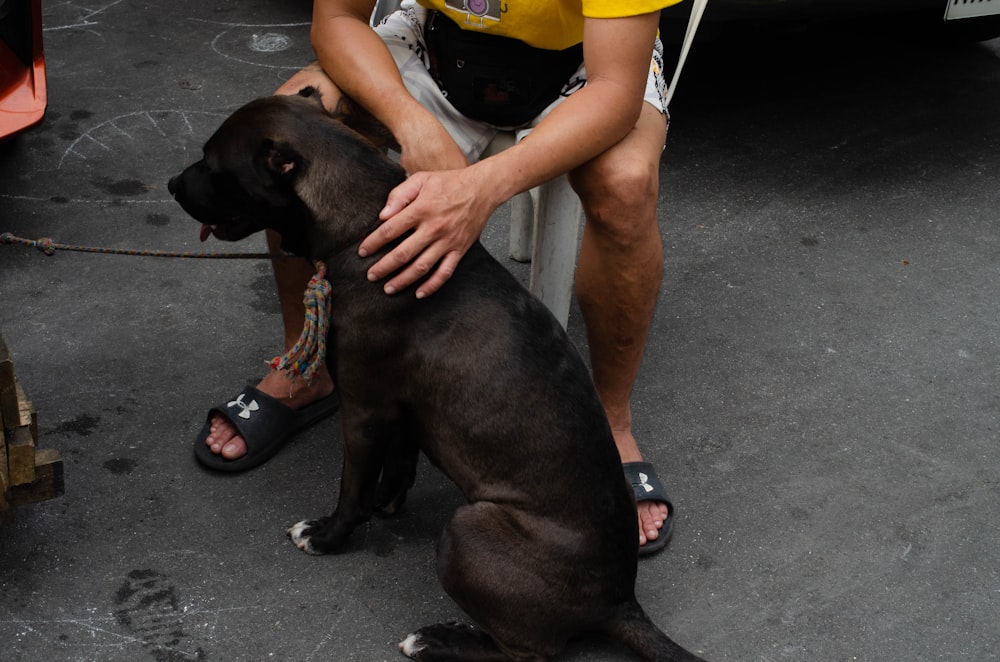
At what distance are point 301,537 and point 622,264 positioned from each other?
979 mm

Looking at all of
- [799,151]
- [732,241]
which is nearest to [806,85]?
[799,151]

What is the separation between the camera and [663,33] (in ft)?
14.0

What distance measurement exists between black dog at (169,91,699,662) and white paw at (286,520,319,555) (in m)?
0.33

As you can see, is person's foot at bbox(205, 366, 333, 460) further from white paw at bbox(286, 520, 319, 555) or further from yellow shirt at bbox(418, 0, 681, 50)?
yellow shirt at bbox(418, 0, 681, 50)

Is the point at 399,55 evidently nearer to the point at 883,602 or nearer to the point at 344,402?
the point at 344,402

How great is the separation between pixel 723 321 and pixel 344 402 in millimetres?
1564

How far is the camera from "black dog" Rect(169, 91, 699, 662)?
2217 millimetres

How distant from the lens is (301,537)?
2.58 metres

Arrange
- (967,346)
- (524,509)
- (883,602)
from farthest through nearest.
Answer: (967,346) < (883,602) < (524,509)

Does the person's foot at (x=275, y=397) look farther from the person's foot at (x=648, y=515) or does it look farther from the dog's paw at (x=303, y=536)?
the person's foot at (x=648, y=515)

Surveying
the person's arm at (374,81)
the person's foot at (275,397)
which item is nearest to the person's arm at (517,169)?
the person's arm at (374,81)

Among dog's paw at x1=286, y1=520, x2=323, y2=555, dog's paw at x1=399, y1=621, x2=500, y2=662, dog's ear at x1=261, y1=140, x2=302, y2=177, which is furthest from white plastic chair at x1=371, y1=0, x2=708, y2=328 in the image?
dog's paw at x1=399, y1=621, x2=500, y2=662

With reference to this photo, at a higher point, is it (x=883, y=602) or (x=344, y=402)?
(x=344, y=402)

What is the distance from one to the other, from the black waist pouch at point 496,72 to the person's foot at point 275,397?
0.80m
